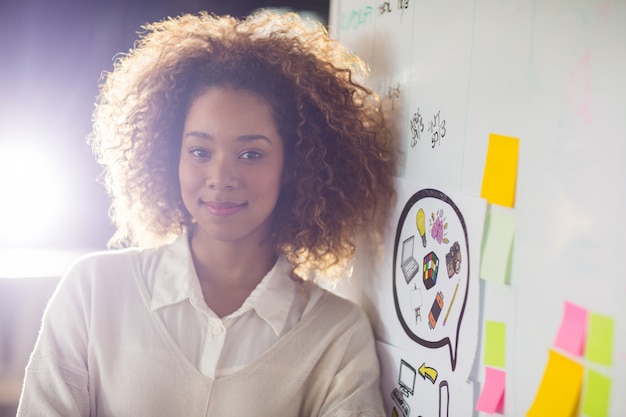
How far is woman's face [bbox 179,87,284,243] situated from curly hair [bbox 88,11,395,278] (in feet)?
0.12

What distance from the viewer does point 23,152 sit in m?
2.55

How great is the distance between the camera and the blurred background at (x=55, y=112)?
2496 millimetres

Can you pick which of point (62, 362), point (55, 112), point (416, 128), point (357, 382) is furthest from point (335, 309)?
point (55, 112)

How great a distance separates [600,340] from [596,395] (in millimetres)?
59

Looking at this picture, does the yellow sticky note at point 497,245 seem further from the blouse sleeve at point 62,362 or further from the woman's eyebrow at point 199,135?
the blouse sleeve at point 62,362

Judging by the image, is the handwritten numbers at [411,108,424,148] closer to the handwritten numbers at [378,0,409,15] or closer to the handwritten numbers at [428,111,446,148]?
the handwritten numbers at [428,111,446,148]

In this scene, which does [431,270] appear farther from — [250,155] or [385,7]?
[385,7]

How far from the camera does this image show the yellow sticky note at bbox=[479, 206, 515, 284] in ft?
3.07

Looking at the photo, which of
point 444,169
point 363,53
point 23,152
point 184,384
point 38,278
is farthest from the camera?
point 23,152

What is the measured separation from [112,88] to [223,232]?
1.37 ft

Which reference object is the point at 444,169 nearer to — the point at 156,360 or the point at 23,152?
the point at 156,360

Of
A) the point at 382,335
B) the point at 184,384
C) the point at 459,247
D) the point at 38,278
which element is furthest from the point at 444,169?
the point at 38,278

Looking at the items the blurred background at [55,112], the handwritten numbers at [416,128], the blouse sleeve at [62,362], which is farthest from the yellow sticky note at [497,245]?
the blurred background at [55,112]

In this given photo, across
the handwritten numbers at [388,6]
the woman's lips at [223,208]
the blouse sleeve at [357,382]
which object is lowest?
the blouse sleeve at [357,382]
